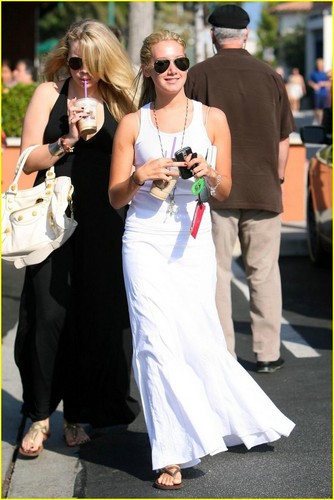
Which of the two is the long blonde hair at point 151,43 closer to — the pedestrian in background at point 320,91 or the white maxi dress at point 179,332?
the white maxi dress at point 179,332

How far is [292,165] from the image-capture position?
13227 mm

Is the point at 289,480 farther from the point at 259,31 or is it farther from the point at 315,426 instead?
the point at 259,31

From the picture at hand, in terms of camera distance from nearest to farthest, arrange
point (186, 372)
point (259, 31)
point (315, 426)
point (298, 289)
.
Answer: point (186, 372) < point (315, 426) < point (298, 289) < point (259, 31)

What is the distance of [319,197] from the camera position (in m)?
9.95

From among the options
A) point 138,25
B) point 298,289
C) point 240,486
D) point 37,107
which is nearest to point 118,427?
point 240,486

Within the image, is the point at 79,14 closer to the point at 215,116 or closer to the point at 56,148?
the point at 56,148

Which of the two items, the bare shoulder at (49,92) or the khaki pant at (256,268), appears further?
the khaki pant at (256,268)

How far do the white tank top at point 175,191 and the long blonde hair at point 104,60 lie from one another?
1.67 ft

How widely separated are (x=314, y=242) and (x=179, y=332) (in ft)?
20.5

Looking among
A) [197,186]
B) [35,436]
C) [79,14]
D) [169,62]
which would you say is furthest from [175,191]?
[79,14]

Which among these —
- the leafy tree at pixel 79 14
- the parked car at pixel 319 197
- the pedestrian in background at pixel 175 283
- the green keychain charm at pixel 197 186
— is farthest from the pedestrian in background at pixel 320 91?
the green keychain charm at pixel 197 186

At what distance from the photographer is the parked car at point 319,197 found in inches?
359

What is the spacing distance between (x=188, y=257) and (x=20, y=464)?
1481mm

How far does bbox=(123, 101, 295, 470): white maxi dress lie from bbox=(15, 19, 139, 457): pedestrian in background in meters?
0.52
